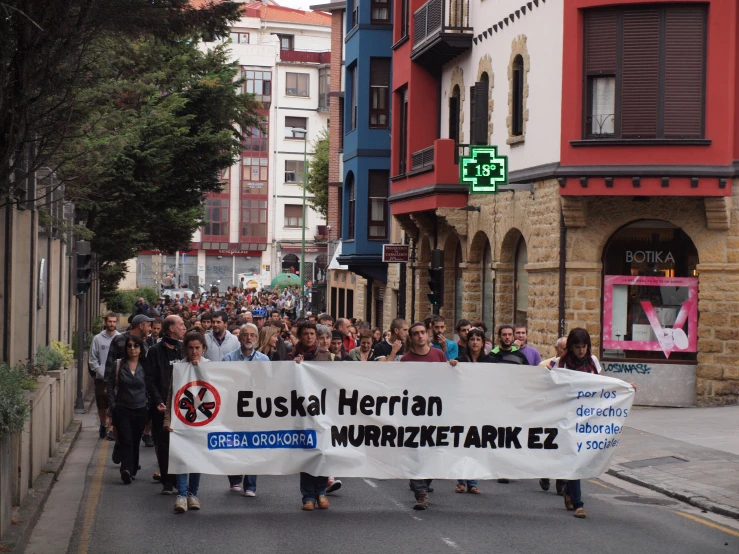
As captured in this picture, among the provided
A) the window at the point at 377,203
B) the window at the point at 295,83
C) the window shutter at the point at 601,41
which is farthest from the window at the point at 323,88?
the window shutter at the point at 601,41

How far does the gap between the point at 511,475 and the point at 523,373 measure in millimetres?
1021

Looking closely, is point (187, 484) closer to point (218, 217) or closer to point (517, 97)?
point (517, 97)

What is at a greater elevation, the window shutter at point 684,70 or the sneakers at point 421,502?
the window shutter at point 684,70

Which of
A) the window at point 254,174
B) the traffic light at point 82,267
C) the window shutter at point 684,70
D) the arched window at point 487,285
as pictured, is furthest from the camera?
the window at point 254,174

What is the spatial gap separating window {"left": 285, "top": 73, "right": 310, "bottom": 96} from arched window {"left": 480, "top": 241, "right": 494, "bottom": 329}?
2744 inches

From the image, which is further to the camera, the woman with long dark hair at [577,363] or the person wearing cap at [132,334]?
the person wearing cap at [132,334]

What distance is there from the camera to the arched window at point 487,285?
28672mm

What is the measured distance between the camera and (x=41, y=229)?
2016cm

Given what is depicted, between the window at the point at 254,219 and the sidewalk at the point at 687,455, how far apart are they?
261 ft

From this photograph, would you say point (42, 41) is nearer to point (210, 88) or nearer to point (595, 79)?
point (595, 79)

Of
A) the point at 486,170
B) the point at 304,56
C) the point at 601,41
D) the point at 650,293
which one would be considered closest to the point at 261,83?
the point at 304,56

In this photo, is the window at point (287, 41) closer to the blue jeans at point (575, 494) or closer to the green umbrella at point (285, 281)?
the green umbrella at point (285, 281)

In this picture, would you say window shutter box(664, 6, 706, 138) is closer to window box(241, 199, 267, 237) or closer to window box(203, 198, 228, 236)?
window box(203, 198, 228, 236)

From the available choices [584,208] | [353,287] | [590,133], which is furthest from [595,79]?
[353,287]
